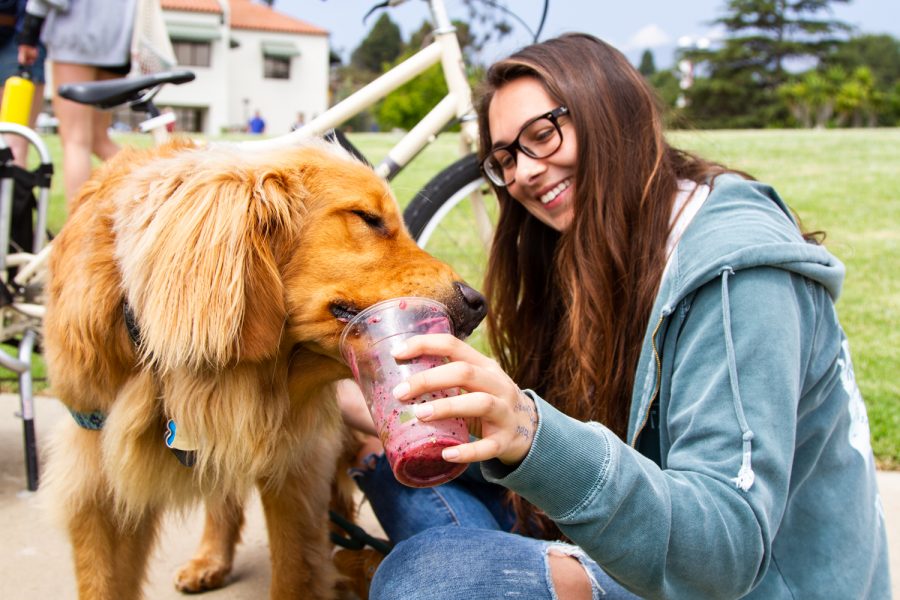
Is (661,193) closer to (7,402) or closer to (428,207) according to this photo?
(428,207)

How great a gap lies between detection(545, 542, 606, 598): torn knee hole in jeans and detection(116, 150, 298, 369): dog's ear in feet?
2.59

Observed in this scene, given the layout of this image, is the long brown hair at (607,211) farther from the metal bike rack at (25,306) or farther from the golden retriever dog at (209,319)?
the metal bike rack at (25,306)

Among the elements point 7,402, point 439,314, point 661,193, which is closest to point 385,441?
point 439,314

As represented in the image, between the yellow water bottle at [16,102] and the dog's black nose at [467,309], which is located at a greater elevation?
the yellow water bottle at [16,102]

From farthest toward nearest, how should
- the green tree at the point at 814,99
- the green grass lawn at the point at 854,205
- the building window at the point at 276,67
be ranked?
the building window at the point at 276,67, the green tree at the point at 814,99, the green grass lawn at the point at 854,205

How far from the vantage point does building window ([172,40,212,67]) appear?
4647 centimetres

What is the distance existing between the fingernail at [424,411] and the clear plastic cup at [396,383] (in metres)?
0.03

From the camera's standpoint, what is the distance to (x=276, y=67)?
52719 mm

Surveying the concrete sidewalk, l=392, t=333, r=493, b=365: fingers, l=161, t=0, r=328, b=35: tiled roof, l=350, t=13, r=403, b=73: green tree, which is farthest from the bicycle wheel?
l=350, t=13, r=403, b=73: green tree

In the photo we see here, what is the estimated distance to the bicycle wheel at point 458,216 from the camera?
11.2ft

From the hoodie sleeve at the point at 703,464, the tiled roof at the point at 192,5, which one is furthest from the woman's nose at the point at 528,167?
the tiled roof at the point at 192,5

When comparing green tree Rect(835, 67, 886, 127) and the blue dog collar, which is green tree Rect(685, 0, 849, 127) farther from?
the blue dog collar

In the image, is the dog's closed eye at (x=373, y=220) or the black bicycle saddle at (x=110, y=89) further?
the black bicycle saddle at (x=110, y=89)

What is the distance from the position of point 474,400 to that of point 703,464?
511 millimetres
